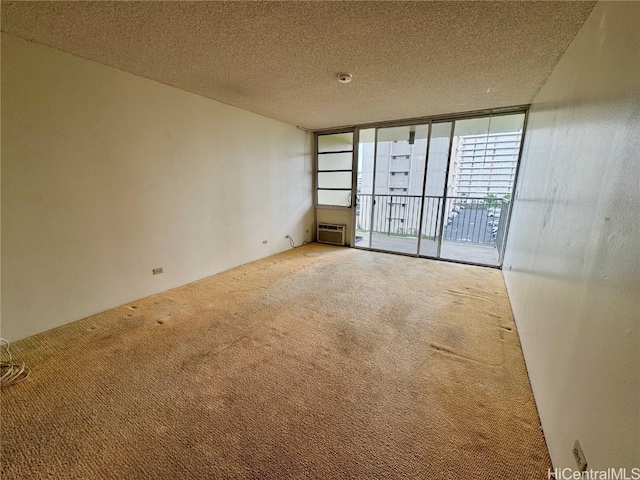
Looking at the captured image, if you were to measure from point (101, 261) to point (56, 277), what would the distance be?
1.09 ft

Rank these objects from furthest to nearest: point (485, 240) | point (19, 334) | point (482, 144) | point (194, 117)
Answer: point (485, 240) → point (482, 144) → point (194, 117) → point (19, 334)

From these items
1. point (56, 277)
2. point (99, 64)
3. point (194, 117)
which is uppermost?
point (99, 64)

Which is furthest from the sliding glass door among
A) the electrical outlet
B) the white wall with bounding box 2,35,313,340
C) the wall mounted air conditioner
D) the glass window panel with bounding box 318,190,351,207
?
the electrical outlet

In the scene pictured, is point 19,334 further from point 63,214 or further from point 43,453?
point 43,453

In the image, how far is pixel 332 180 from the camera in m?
5.45

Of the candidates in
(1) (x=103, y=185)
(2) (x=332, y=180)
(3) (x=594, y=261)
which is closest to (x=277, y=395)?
(3) (x=594, y=261)

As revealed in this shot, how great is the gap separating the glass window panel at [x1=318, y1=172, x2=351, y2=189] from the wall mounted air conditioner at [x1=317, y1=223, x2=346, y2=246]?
853 millimetres

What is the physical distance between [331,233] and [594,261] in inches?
176

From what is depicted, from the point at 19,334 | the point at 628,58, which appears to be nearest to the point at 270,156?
the point at 19,334

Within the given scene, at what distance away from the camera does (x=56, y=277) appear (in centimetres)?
220

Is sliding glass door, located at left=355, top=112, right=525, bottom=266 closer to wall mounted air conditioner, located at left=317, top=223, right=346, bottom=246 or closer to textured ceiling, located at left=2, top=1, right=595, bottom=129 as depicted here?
wall mounted air conditioner, located at left=317, top=223, right=346, bottom=246

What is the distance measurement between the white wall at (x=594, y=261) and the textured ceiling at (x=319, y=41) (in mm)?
403

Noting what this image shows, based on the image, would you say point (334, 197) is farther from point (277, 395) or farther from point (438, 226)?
point (277, 395)

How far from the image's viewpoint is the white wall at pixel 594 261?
78 cm
